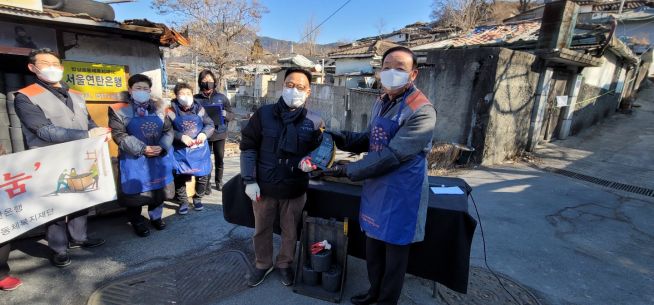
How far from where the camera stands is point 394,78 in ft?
7.38

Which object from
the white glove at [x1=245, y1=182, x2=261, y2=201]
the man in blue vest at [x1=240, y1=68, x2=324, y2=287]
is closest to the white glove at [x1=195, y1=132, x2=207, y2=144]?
the man in blue vest at [x1=240, y1=68, x2=324, y2=287]

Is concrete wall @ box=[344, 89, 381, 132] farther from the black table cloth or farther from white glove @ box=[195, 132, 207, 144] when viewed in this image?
the black table cloth

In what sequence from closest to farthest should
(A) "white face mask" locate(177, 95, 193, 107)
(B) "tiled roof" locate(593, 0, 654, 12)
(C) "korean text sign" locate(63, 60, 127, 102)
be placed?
(C) "korean text sign" locate(63, 60, 127, 102)
(A) "white face mask" locate(177, 95, 193, 107)
(B) "tiled roof" locate(593, 0, 654, 12)

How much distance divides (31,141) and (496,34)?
12.8m

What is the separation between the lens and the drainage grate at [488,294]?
2.76 m

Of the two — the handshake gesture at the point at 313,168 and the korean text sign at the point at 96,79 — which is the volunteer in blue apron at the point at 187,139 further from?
the handshake gesture at the point at 313,168

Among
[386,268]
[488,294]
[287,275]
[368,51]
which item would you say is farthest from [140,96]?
[368,51]

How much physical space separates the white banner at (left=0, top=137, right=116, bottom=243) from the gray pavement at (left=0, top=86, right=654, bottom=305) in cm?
58

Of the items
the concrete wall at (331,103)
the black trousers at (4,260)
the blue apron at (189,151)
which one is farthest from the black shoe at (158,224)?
the concrete wall at (331,103)

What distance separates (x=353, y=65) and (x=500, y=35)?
9743 millimetres

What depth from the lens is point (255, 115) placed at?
2.64 meters

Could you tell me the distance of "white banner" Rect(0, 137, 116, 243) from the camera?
256 cm

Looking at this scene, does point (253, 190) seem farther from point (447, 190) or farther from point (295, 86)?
point (447, 190)

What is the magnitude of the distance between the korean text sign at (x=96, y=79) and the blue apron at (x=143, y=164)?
2.54 feet
